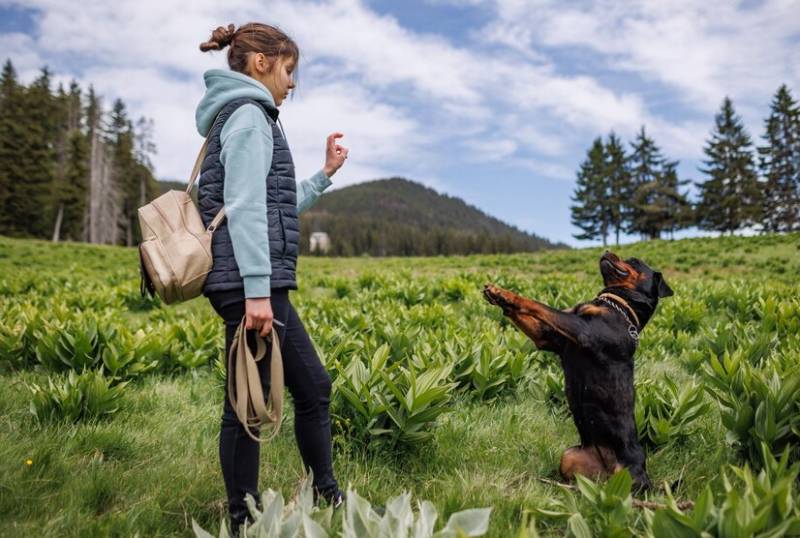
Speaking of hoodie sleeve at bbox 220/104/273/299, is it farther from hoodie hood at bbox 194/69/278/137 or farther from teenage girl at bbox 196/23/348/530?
Answer: hoodie hood at bbox 194/69/278/137

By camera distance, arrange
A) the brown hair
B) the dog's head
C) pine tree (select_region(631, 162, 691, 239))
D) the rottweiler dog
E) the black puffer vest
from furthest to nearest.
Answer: pine tree (select_region(631, 162, 691, 239)) < the dog's head < the rottweiler dog < the brown hair < the black puffer vest

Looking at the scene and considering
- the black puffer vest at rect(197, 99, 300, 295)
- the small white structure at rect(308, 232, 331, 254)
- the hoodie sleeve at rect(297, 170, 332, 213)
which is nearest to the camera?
the black puffer vest at rect(197, 99, 300, 295)

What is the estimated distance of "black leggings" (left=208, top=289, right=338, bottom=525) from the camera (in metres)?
2.32

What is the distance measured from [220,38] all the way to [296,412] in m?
1.84

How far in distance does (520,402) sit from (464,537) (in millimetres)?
2864

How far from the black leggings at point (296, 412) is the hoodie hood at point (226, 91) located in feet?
2.79

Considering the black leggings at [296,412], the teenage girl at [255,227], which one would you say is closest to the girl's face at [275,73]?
the teenage girl at [255,227]

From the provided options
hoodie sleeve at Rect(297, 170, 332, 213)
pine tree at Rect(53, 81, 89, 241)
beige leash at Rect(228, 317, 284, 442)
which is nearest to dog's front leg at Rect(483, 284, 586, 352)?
beige leash at Rect(228, 317, 284, 442)

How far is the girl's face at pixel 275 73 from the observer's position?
8.04 feet

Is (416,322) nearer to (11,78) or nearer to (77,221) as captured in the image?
(77,221)

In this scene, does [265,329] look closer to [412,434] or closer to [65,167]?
[412,434]

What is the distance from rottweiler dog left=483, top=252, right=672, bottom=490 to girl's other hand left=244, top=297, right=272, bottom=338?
102cm

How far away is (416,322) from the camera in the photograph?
6984 mm

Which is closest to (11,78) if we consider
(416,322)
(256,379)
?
(416,322)
